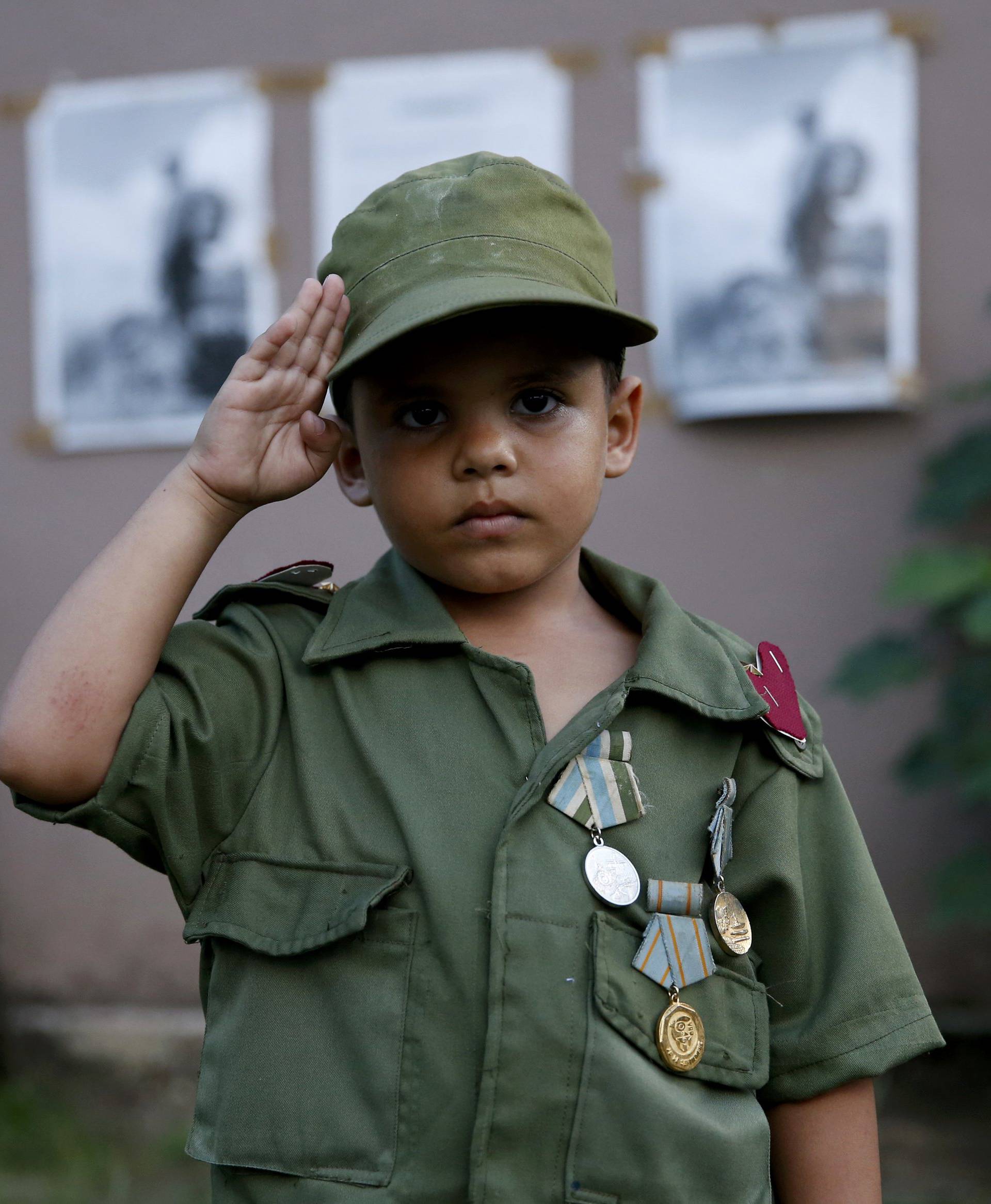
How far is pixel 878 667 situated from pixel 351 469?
211 centimetres

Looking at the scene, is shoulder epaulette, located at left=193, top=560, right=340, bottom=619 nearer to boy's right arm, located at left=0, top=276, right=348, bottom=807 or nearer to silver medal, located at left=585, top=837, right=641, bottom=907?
boy's right arm, located at left=0, top=276, right=348, bottom=807

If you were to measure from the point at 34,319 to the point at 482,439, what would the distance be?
2.84 metres

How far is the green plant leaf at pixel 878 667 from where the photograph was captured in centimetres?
338

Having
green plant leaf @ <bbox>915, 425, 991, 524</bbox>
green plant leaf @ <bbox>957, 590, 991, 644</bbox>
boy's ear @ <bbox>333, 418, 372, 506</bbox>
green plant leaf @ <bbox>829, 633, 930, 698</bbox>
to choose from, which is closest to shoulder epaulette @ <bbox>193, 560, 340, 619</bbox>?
boy's ear @ <bbox>333, 418, 372, 506</bbox>

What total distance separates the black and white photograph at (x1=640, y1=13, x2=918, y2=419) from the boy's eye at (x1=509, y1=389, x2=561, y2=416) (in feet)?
6.98

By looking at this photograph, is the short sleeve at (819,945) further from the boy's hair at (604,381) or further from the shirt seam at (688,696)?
the boy's hair at (604,381)

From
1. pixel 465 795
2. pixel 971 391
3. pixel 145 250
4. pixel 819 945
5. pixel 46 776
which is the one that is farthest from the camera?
pixel 145 250

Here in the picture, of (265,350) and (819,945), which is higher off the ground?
(265,350)

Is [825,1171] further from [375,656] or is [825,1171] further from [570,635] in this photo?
[375,656]

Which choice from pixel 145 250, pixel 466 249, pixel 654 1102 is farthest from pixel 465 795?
pixel 145 250

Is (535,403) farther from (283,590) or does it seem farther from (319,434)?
(283,590)

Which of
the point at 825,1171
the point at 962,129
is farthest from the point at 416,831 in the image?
the point at 962,129

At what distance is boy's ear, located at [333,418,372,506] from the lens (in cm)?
165

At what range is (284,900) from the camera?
144cm
